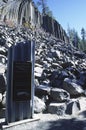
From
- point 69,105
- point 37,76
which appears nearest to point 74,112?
point 69,105

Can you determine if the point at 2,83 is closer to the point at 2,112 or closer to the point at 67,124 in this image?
the point at 2,112

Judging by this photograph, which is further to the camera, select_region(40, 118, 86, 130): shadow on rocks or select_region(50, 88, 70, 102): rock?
select_region(50, 88, 70, 102): rock

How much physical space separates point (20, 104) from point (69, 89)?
2.66 meters

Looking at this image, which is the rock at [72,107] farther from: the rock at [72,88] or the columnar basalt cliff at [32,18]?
the columnar basalt cliff at [32,18]

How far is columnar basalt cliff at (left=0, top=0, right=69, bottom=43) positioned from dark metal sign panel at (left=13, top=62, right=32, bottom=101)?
1434 inches

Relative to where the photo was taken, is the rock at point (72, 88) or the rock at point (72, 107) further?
the rock at point (72, 88)

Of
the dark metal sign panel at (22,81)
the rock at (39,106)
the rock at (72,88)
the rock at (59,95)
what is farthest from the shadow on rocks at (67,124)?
the rock at (72,88)

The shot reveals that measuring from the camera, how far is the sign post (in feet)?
19.8

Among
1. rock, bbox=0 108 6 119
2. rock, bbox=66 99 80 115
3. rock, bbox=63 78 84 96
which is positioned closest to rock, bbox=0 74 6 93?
rock, bbox=0 108 6 119

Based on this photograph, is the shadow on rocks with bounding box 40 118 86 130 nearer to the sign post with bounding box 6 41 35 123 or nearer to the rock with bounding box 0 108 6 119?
the sign post with bounding box 6 41 35 123

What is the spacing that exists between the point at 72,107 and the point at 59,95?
749mm

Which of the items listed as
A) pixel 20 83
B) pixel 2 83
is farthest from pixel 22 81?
pixel 2 83

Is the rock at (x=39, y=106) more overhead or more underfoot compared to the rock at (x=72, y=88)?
more underfoot

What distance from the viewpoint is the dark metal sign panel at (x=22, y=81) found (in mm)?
6039
